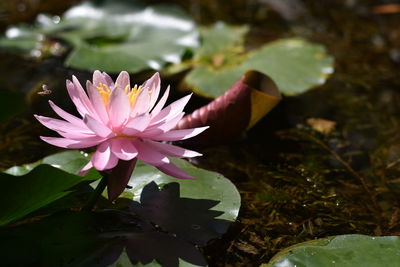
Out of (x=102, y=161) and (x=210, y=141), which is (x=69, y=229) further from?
(x=210, y=141)

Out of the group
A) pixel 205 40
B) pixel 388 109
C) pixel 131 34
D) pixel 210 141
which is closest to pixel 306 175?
pixel 210 141

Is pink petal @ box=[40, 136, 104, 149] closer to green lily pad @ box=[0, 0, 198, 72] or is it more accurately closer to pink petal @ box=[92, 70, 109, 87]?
pink petal @ box=[92, 70, 109, 87]

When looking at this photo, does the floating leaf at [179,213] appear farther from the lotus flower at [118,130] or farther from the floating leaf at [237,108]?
the floating leaf at [237,108]

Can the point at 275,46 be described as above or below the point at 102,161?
below

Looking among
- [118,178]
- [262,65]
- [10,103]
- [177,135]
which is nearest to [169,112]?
[177,135]

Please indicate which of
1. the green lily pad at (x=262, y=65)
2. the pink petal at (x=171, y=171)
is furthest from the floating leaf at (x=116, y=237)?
the green lily pad at (x=262, y=65)

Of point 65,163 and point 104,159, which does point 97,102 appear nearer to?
point 104,159
